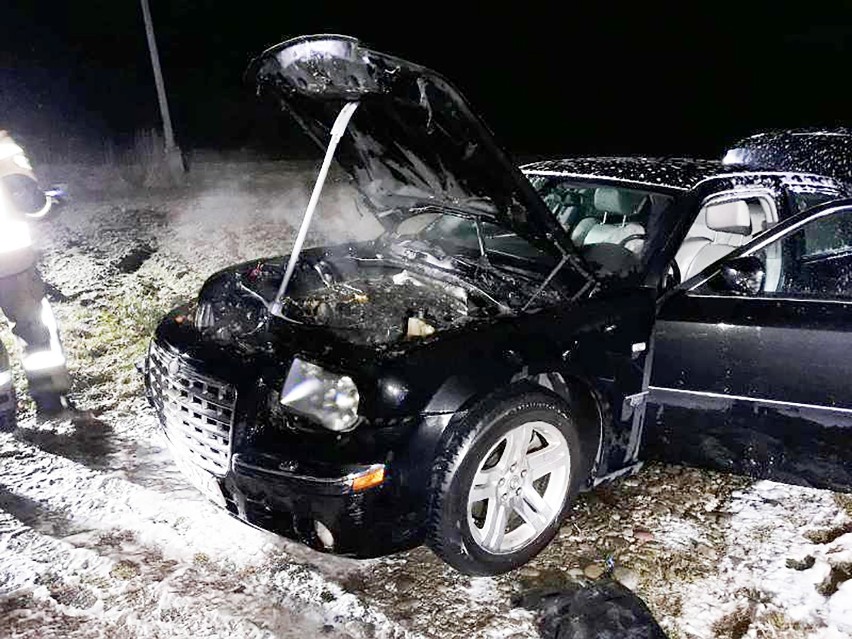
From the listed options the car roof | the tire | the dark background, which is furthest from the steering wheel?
the dark background

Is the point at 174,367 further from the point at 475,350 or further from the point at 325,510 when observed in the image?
the point at 475,350

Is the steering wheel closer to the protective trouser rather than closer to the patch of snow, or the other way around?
the patch of snow

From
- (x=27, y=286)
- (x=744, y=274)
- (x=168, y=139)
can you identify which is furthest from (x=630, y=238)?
(x=168, y=139)

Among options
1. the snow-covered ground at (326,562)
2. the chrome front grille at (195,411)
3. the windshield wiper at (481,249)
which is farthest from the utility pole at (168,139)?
the chrome front grille at (195,411)

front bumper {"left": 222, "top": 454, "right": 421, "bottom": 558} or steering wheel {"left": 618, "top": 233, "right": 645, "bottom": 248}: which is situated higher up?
steering wheel {"left": 618, "top": 233, "right": 645, "bottom": 248}

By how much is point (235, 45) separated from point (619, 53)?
18738 millimetres

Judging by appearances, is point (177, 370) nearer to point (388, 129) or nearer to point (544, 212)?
point (388, 129)

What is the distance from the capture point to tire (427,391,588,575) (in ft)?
8.21

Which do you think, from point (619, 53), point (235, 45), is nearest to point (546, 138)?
point (619, 53)

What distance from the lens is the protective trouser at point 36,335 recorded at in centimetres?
393

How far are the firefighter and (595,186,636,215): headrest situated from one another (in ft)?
10.1

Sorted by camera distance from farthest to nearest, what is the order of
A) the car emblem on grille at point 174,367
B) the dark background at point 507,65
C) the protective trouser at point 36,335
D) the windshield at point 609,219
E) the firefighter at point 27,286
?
Answer: the dark background at point 507,65, the protective trouser at point 36,335, the firefighter at point 27,286, the windshield at point 609,219, the car emblem on grille at point 174,367

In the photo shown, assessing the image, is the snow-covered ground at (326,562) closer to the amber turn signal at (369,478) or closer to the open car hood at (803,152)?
the amber turn signal at (369,478)

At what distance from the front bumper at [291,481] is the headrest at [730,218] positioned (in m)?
2.37
